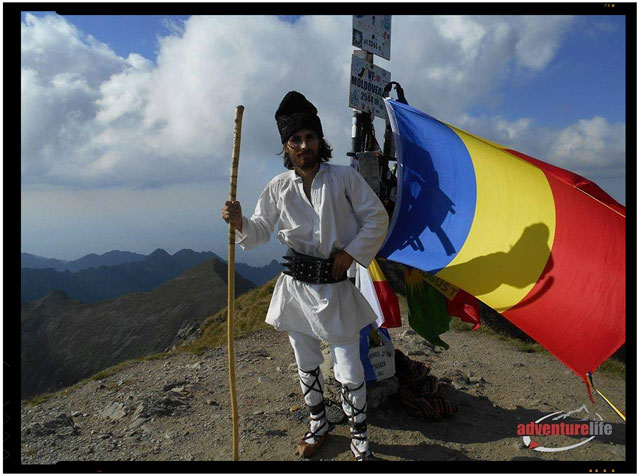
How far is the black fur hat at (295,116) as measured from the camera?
113 inches

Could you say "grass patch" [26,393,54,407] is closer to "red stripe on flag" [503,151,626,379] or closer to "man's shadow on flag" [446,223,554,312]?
"man's shadow on flag" [446,223,554,312]

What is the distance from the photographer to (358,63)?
3570 mm

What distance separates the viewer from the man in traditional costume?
2896mm

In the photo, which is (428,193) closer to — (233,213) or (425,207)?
(425,207)

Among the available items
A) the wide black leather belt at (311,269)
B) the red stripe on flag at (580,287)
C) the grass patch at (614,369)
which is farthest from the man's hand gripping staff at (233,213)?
the grass patch at (614,369)

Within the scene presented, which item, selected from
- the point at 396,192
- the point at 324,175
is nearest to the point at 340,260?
the point at 324,175

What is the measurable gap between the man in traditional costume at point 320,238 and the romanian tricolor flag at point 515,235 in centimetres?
57

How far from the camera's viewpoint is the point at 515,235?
9.49 feet

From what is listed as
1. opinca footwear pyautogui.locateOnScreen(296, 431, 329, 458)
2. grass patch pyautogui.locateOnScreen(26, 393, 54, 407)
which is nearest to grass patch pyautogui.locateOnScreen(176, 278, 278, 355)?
grass patch pyautogui.locateOnScreen(26, 393, 54, 407)

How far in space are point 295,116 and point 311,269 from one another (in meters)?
1.17

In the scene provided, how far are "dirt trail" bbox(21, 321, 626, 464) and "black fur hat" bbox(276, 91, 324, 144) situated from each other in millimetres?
2705

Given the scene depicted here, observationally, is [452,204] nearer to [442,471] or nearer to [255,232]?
[255,232]

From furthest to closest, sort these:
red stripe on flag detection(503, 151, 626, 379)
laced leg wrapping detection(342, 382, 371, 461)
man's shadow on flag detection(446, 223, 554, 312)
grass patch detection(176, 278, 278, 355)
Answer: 1. grass patch detection(176, 278, 278, 355)
2. laced leg wrapping detection(342, 382, 371, 461)
3. man's shadow on flag detection(446, 223, 554, 312)
4. red stripe on flag detection(503, 151, 626, 379)

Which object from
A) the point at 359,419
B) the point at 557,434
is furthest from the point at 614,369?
the point at 359,419
